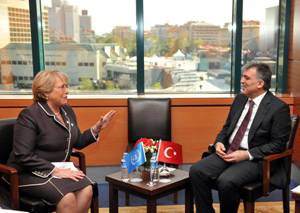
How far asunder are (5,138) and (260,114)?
1.95 m

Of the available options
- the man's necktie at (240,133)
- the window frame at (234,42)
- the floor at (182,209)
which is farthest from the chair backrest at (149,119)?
the man's necktie at (240,133)

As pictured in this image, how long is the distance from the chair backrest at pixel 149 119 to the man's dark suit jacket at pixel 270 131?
1.09 metres

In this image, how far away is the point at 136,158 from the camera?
8.38 feet

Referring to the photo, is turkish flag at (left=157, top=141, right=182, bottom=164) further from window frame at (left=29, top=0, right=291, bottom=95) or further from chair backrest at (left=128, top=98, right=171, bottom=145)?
window frame at (left=29, top=0, right=291, bottom=95)

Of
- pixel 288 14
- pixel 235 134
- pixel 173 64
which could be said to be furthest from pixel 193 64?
pixel 235 134

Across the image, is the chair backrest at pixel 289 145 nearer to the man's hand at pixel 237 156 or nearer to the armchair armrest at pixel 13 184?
the man's hand at pixel 237 156

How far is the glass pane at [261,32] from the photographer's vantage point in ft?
14.0

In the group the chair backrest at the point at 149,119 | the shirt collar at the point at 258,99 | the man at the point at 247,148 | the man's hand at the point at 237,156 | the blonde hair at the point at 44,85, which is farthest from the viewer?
the chair backrest at the point at 149,119

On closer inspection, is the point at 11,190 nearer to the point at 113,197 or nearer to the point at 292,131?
the point at 113,197

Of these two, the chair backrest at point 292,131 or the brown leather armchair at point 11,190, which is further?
Result: the chair backrest at point 292,131

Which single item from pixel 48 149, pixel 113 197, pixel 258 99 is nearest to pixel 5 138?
pixel 48 149

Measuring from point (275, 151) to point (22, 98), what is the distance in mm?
2619

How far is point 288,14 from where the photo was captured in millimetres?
4141

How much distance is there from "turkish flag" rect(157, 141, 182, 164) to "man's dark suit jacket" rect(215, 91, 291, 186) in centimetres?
57
